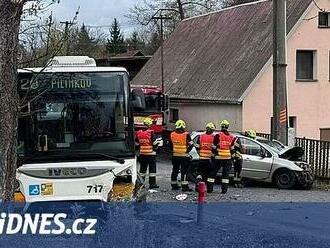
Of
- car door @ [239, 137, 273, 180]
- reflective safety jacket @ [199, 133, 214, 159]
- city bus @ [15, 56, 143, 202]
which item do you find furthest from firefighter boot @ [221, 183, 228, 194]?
city bus @ [15, 56, 143, 202]

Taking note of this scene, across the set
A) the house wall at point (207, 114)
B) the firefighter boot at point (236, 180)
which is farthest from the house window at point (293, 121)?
the firefighter boot at point (236, 180)

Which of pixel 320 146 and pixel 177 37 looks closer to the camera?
pixel 320 146

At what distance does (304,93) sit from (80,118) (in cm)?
2401

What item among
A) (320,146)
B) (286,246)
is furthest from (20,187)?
(320,146)

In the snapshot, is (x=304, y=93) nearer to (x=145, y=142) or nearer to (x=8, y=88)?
(x=145, y=142)

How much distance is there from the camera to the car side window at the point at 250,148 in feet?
61.6

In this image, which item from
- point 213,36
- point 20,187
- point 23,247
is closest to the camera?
point 23,247

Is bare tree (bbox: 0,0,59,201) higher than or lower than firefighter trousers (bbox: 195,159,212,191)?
higher

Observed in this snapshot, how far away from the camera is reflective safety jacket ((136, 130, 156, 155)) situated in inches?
658

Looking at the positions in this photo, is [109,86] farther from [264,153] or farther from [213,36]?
[213,36]

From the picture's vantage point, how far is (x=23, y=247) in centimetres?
629

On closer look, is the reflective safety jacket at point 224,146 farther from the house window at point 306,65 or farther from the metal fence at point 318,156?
the house window at point 306,65

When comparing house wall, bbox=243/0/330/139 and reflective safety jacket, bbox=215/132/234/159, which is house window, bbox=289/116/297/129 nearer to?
house wall, bbox=243/0/330/139

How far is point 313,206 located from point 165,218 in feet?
6.37
